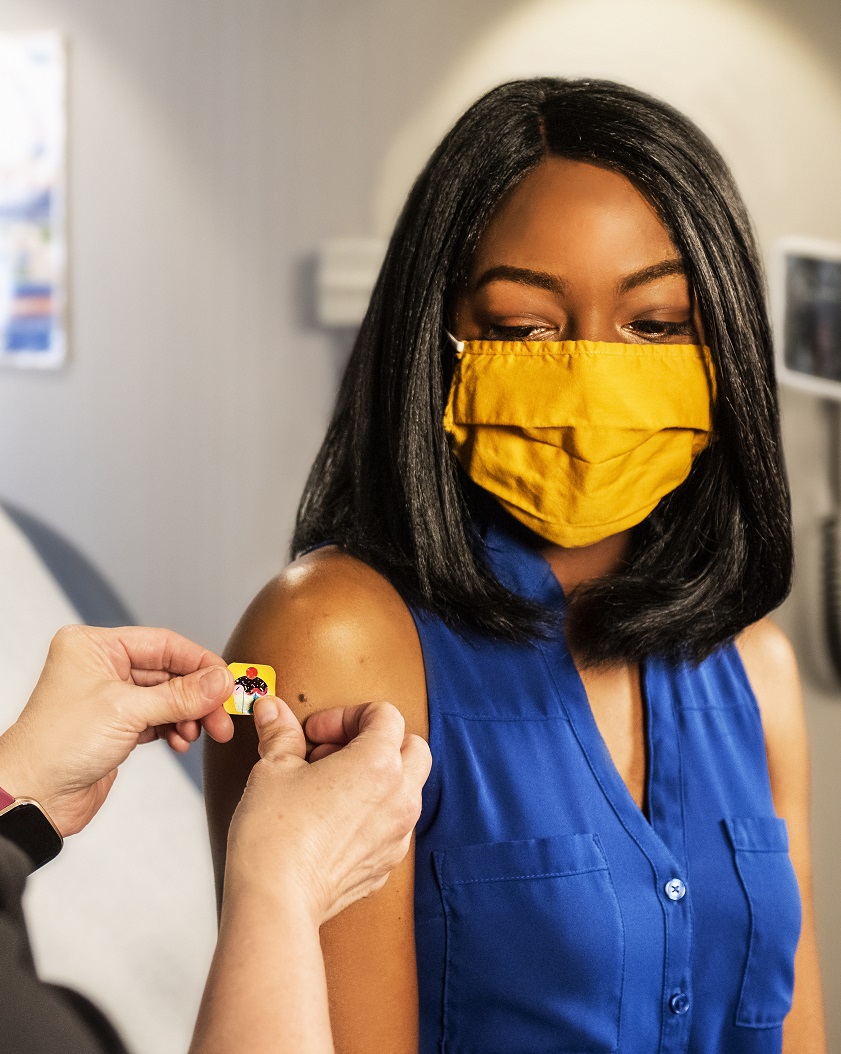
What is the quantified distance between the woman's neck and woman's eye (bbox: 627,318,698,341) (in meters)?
0.24

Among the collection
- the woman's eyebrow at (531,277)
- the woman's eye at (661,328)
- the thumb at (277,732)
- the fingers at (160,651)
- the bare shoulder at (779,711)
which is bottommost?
the bare shoulder at (779,711)

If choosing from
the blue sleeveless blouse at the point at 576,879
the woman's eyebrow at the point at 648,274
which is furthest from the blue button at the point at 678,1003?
the woman's eyebrow at the point at 648,274

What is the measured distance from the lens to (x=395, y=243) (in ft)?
4.00

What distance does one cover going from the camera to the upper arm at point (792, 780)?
50.2 inches

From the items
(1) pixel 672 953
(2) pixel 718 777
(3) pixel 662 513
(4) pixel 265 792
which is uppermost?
(3) pixel 662 513

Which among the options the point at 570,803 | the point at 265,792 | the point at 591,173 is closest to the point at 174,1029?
the point at 570,803

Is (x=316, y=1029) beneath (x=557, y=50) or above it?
beneath

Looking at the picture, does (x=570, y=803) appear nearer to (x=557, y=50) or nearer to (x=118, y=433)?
(x=557, y=50)

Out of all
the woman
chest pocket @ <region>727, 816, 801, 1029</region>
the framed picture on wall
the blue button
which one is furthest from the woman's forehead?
the framed picture on wall

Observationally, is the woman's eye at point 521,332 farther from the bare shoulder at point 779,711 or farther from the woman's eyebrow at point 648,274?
the bare shoulder at point 779,711

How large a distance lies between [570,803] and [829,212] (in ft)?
5.57

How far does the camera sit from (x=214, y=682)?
93cm

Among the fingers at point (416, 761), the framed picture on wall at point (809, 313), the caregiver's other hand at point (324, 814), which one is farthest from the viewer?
the framed picture on wall at point (809, 313)

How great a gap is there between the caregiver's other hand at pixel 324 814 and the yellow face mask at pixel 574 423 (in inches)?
15.0
